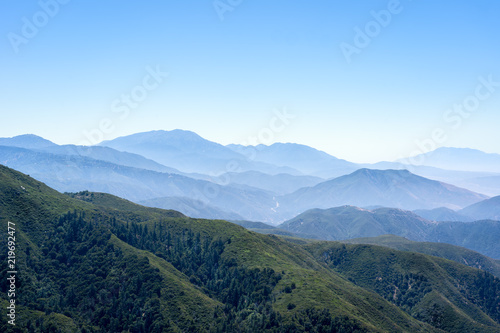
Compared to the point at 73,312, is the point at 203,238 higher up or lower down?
higher up

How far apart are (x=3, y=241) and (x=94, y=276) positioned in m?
30.4

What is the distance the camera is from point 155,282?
111500mm

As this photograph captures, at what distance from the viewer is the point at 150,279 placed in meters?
112

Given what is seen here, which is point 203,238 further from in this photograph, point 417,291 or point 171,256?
point 417,291

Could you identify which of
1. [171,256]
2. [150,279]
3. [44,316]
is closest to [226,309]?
[150,279]

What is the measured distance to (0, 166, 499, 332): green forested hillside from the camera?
98.1 metres

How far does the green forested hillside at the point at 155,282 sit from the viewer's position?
9812 centimetres

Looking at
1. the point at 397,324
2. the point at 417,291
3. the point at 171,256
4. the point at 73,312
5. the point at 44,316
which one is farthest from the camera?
the point at 417,291

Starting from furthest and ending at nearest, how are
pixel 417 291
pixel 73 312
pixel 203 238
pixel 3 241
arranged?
pixel 417 291, pixel 203 238, pixel 3 241, pixel 73 312

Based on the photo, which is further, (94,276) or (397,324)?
(397,324)

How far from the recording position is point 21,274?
104 meters

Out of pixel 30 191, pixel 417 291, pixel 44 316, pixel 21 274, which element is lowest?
pixel 417 291

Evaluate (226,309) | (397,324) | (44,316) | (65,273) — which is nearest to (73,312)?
(44,316)

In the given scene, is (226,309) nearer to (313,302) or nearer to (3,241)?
(313,302)
